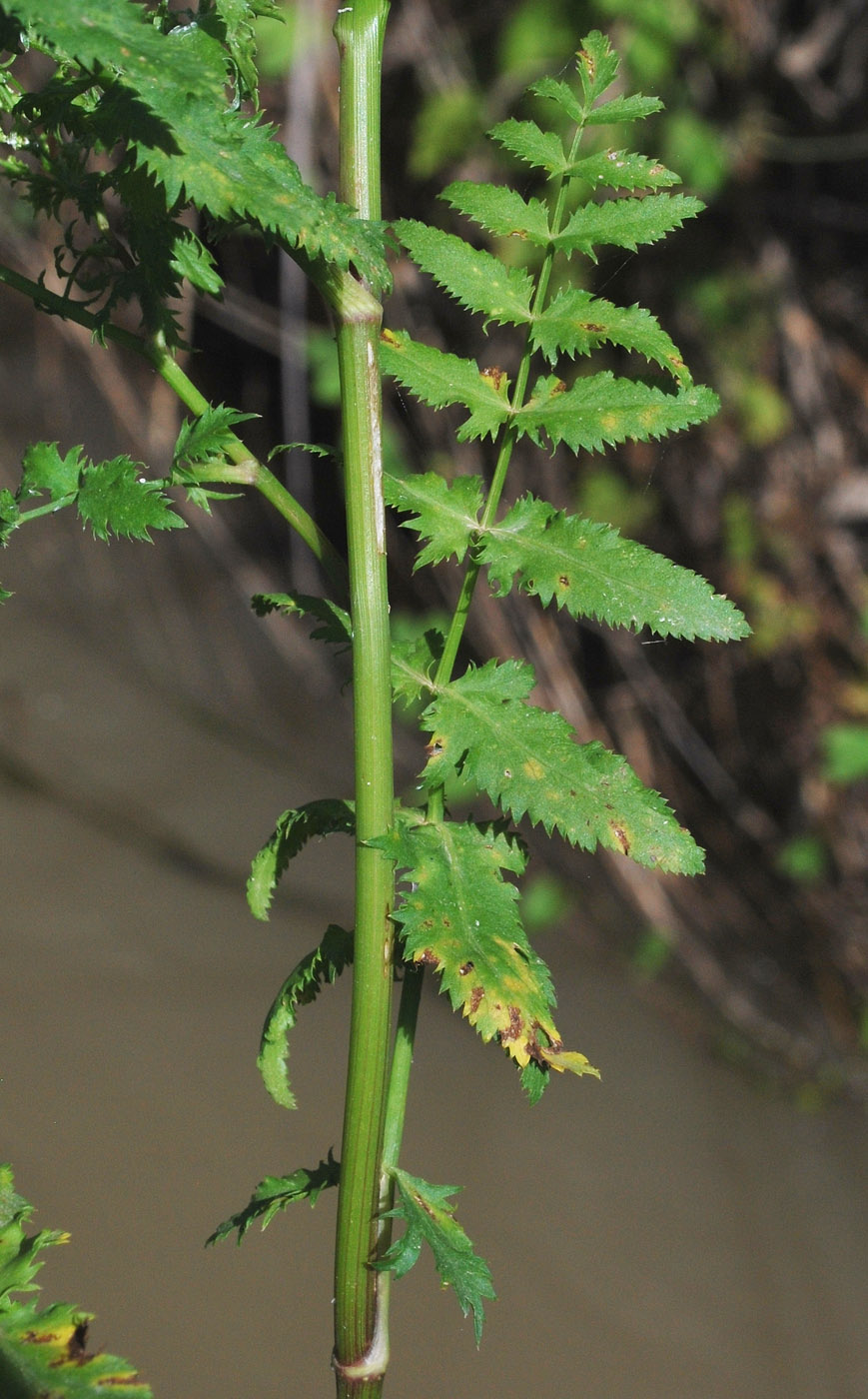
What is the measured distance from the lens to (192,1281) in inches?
81.7

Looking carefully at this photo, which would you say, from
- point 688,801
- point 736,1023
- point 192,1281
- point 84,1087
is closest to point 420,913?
point 192,1281

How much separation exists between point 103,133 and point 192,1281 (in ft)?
6.40

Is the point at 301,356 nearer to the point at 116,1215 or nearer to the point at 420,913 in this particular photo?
the point at 116,1215

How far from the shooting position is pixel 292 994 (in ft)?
3.10

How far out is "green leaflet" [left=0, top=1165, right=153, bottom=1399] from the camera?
700mm

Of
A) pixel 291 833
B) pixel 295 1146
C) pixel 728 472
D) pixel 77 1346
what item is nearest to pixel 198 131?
pixel 291 833

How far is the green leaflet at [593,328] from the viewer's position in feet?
2.99

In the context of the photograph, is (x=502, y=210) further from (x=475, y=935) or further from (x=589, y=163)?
(x=475, y=935)

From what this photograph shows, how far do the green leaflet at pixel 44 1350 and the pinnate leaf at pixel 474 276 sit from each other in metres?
0.74

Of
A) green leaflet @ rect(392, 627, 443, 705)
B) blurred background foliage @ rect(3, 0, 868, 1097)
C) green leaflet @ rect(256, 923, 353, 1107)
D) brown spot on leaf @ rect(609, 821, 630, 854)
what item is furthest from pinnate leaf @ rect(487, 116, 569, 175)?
blurred background foliage @ rect(3, 0, 868, 1097)

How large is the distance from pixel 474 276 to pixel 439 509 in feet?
0.64

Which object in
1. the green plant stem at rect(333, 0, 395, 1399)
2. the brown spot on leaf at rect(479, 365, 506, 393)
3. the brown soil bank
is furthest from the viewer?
the brown soil bank

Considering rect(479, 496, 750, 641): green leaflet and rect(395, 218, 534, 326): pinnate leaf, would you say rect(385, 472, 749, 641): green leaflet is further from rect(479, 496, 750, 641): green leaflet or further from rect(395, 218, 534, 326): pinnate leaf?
rect(395, 218, 534, 326): pinnate leaf

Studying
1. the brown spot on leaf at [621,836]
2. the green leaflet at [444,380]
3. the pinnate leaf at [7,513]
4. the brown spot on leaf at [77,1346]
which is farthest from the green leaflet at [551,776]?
the brown spot on leaf at [77,1346]
